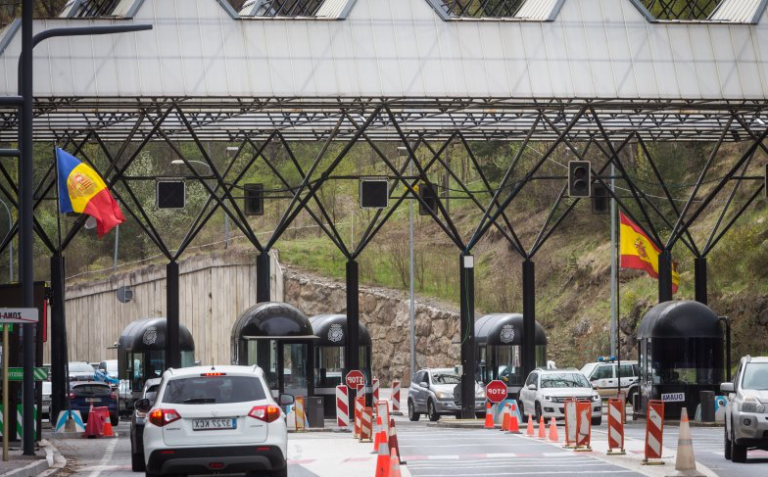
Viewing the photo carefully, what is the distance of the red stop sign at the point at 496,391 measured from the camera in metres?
39.1

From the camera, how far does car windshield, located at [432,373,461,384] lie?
46750 millimetres

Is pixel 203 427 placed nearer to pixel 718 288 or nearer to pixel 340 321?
pixel 340 321

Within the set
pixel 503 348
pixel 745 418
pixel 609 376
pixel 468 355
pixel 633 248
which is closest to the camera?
pixel 745 418

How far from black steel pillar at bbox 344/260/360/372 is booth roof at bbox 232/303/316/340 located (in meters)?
1.71

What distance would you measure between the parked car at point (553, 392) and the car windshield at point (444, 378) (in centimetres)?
316

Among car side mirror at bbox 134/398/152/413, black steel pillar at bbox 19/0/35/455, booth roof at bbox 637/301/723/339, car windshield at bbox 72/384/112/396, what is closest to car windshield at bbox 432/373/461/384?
booth roof at bbox 637/301/723/339

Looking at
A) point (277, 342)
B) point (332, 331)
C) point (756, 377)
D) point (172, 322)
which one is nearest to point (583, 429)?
point (756, 377)

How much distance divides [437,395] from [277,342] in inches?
219

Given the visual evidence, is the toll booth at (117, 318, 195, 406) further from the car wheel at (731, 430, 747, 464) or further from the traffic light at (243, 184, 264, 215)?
the car wheel at (731, 430, 747, 464)

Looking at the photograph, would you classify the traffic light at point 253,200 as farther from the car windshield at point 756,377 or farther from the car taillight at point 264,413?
the car taillight at point 264,413

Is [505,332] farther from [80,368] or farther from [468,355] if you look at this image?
[80,368]

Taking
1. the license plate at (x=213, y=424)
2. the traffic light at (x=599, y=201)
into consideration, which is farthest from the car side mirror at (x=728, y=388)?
the traffic light at (x=599, y=201)

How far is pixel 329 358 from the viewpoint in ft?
152

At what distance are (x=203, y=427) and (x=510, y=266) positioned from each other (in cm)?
6164
